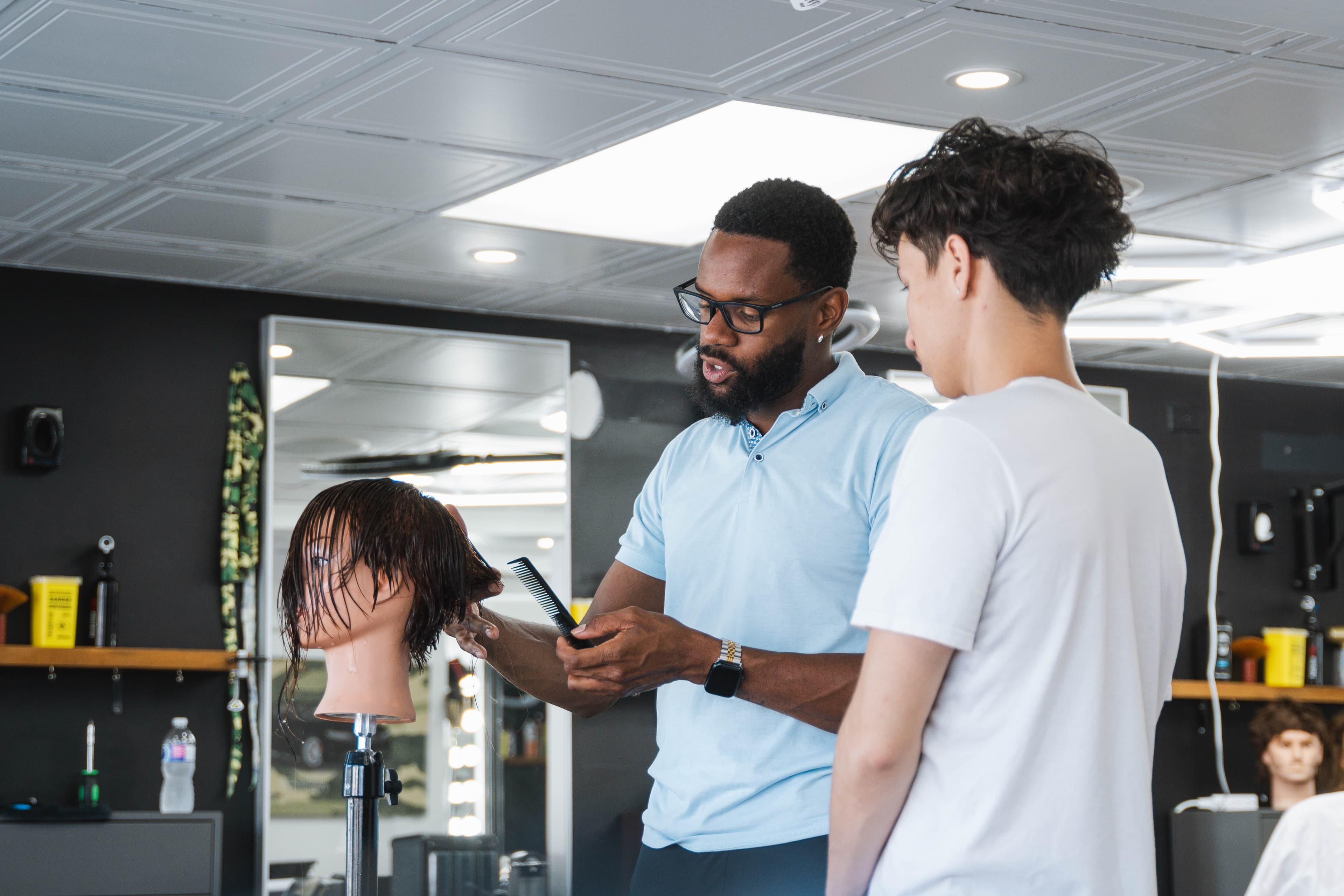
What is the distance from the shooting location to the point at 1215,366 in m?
6.69

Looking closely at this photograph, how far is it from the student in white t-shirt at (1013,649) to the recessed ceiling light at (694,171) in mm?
2470

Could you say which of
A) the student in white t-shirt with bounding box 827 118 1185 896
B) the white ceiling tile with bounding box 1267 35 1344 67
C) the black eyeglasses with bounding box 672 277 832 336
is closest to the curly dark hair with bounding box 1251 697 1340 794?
the white ceiling tile with bounding box 1267 35 1344 67

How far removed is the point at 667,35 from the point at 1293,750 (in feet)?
14.8

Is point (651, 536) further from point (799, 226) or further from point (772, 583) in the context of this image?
point (799, 226)

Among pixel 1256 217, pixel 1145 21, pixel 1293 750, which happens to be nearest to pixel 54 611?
pixel 1145 21

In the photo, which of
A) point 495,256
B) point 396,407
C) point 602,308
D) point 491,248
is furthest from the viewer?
point 602,308

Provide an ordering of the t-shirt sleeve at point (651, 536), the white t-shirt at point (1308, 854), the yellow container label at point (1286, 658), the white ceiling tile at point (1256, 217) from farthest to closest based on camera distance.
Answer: the yellow container label at point (1286, 658), the white t-shirt at point (1308, 854), the white ceiling tile at point (1256, 217), the t-shirt sleeve at point (651, 536)

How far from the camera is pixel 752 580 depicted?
178 centimetres

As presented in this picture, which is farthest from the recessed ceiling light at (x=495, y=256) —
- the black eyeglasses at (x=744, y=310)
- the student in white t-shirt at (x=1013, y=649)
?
the student in white t-shirt at (x=1013, y=649)

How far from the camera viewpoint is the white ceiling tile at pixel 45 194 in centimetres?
400

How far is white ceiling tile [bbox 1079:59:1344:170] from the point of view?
3.38 metres

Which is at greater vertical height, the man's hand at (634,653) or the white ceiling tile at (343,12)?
the white ceiling tile at (343,12)

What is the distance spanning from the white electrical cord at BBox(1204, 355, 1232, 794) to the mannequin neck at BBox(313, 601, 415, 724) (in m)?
5.42

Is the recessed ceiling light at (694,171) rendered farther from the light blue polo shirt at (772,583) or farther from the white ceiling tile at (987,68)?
the light blue polo shirt at (772,583)
